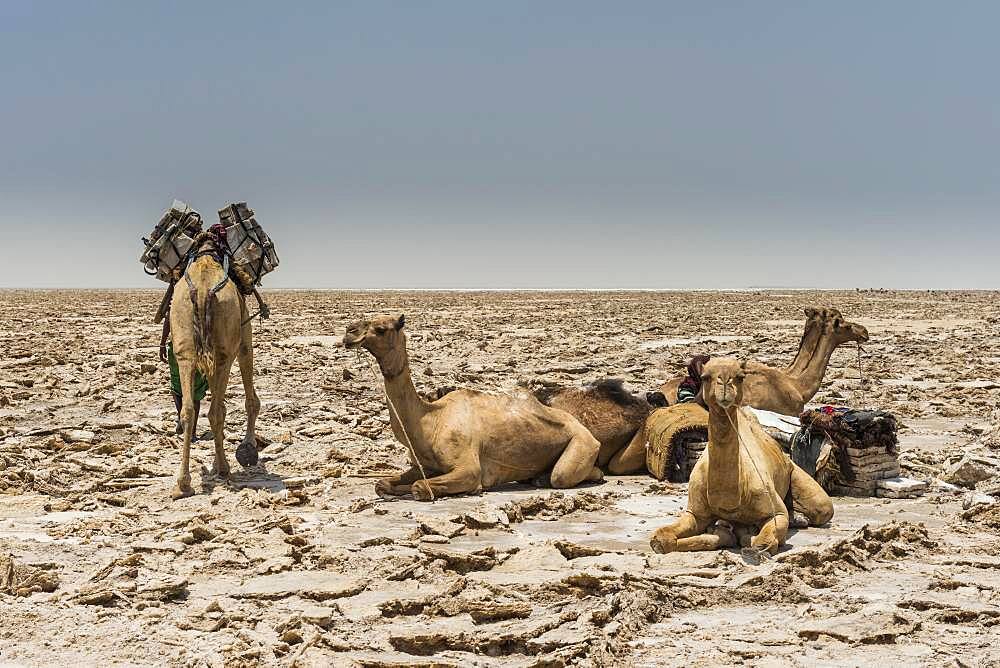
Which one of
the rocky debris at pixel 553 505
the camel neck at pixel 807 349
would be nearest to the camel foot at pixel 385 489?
the rocky debris at pixel 553 505

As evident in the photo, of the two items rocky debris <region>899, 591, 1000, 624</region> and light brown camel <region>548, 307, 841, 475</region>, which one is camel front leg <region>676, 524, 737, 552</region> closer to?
rocky debris <region>899, 591, 1000, 624</region>

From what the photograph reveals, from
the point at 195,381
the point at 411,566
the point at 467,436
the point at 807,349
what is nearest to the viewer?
the point at 411,566


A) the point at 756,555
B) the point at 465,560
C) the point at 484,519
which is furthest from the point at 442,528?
the point at 756,555

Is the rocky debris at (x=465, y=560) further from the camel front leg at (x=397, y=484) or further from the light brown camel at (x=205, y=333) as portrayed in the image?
the light brown camel at (x=205, y=333)

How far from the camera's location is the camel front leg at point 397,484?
8.78 m

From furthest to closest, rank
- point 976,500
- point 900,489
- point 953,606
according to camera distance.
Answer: point 900,489, point 976,500, point 953,606

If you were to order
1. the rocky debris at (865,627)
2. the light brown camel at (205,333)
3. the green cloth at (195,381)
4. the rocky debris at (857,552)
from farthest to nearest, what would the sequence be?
1. the green cloth at (195,381)
2. the light brown camel at (205,333)
3. the rocky debris at (857,552)
4. the rocky debris at (865,627)

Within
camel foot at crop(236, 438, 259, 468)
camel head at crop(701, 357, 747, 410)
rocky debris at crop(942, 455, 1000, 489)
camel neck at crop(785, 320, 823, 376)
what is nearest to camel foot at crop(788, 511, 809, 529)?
camel head at crop(701, 357, 747, 410)

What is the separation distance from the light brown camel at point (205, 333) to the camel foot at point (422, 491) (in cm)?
199

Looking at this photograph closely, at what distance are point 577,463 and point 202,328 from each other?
365 centimetres

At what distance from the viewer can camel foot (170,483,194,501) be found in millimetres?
8580

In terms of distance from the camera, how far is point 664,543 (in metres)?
6.67

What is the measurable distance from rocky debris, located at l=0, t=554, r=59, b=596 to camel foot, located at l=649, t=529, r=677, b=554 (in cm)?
379

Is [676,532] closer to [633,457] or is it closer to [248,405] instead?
[633,457]
